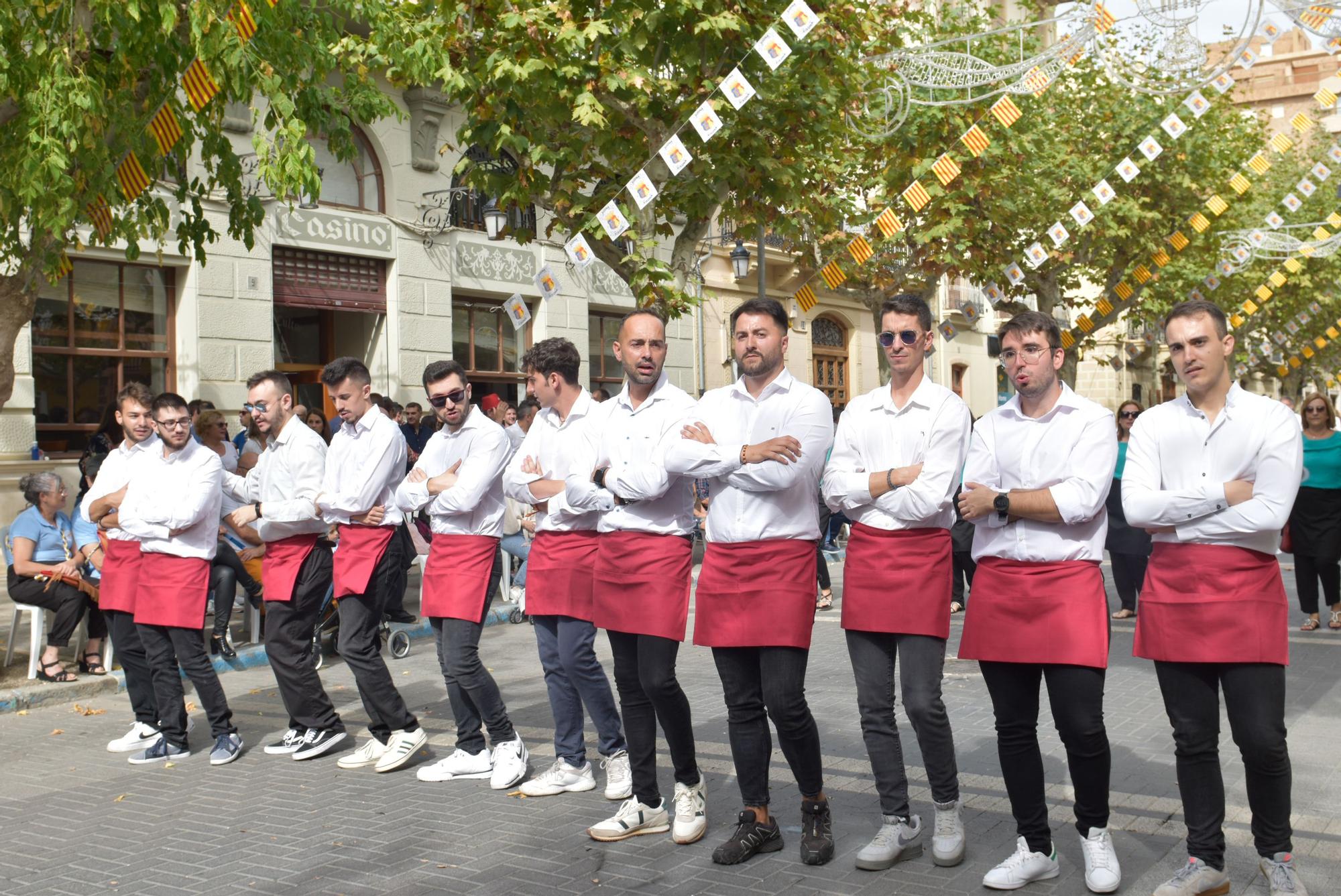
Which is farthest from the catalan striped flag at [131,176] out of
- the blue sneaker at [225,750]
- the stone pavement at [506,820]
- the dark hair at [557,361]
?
the dark hair at [557,361]

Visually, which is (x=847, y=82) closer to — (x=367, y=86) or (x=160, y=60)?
(x=367, y=86)

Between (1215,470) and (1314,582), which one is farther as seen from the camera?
(1314,582)

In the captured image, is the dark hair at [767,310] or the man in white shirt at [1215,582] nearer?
the man in white shirt at [1215,582]

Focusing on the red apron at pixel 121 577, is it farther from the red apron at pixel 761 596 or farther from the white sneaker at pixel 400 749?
the red apron at pixel 761 596

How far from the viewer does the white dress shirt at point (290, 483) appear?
7086 mm

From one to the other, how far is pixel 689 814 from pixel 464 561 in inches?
74.0

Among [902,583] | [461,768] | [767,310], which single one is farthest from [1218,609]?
[461,768]

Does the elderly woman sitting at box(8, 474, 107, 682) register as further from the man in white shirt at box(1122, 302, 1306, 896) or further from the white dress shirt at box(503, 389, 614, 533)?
the man in white shirt at box(1122, 302, 1306, 896)

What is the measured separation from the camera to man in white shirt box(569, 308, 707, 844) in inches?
215

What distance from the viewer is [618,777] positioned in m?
6.25

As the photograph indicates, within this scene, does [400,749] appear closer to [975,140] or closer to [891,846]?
[891,846]

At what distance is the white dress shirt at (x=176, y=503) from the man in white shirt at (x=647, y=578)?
9.12 ft

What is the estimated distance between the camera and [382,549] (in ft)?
23.2

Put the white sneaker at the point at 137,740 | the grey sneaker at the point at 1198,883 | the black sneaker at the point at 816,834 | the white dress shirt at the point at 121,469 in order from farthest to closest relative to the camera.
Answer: the white sneaker at the point at 137,740 → the white dress shirt at the point at 121,469 → the black sneaker at the point at 816,834 → the grey sneaker at the point at 1198,883
